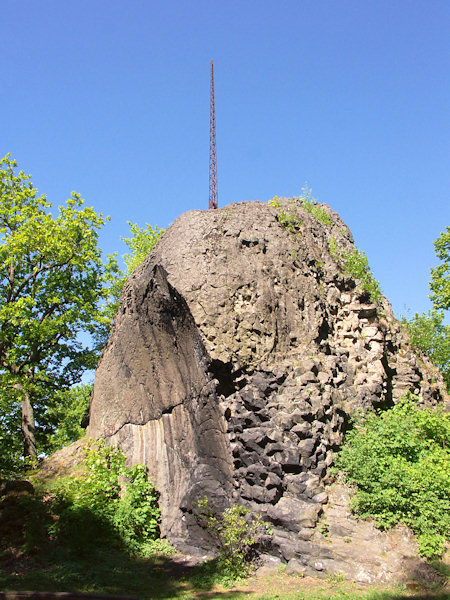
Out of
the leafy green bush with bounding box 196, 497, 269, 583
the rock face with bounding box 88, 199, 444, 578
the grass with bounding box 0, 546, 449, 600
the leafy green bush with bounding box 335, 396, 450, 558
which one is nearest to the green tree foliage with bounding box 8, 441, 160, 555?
the grass with bounding box 0, 546, 449, 600

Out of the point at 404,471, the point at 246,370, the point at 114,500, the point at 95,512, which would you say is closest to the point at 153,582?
the point at 95,512

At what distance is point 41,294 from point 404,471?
50.9ft

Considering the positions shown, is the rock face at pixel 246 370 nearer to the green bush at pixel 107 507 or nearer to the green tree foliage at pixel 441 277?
the green bush at pixel 107 507

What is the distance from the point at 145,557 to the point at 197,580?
163 centimetres

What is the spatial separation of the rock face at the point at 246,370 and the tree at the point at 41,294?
19.6 ft

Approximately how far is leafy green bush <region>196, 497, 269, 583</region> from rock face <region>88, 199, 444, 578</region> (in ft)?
0.76

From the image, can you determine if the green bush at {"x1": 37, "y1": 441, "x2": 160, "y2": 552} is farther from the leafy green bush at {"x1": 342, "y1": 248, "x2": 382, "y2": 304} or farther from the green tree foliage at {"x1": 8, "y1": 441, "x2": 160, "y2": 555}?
the leafy green bush at {"x1": 342, "y1": 248, "x2": 382, "y2": 304}

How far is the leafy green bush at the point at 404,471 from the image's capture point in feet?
23.2

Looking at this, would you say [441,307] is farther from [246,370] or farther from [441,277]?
[246,370]

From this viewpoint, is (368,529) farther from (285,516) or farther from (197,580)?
(197,580)

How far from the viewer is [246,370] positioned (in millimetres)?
8828

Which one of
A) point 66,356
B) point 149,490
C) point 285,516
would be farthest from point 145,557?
point 66,356

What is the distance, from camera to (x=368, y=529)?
23.6 feet

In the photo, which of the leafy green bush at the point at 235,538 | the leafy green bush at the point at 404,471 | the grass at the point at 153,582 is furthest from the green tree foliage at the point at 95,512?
the leafy green bush at the point at 404,471
